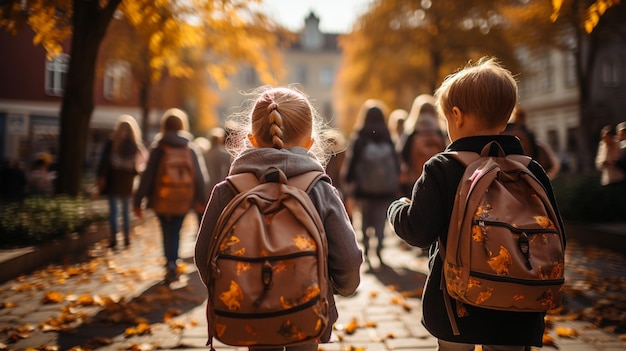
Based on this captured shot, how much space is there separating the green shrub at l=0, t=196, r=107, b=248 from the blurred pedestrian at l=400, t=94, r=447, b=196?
4990 millimetres

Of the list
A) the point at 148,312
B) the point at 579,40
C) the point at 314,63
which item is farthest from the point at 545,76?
the point at 148,312

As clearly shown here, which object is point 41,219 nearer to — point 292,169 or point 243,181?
A: point 243,181

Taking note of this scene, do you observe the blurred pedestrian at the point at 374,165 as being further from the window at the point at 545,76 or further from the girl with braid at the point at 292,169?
the window at the point at 545,76

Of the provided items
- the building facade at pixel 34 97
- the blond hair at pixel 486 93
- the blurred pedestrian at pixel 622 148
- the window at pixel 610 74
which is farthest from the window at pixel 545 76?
the blond hair at pixel 486 93

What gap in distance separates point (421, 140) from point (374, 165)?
0.67m

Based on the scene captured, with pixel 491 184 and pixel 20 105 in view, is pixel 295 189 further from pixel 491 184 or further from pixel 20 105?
pixel 20 105

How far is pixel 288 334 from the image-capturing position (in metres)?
1.89

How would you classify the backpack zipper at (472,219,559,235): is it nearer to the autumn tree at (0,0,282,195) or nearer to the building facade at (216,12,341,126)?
the autumn tree at (0,0,282,195)

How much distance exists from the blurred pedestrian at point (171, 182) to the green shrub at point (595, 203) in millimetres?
6643

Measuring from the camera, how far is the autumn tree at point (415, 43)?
1906 centimetres

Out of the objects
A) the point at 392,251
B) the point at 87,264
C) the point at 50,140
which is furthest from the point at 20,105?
the point at 392,251

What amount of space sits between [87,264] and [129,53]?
499 inches

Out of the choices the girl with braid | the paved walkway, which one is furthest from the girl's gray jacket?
the paved walkway

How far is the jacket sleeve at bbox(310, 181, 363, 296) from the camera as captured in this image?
217 centimetres
